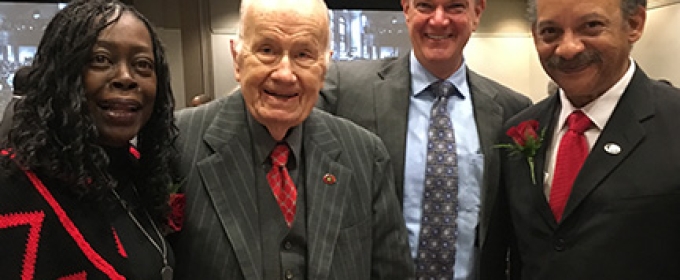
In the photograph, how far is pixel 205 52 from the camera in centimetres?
884

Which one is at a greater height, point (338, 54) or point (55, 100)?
point (55, 100)

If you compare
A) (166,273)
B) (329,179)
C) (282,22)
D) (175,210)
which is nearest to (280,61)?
(282,22)

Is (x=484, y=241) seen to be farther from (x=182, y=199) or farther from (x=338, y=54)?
(x=338, y=54)

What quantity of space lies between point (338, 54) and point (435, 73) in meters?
6.19

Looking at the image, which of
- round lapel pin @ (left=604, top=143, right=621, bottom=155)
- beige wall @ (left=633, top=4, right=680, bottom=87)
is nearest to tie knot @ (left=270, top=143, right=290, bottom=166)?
round lapel pin @ (left=604, top=143, right=621, bottom=155)

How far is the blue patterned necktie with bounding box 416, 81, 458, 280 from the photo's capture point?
233cm

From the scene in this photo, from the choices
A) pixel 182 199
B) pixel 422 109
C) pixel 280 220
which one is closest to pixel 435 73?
pixel 422 109

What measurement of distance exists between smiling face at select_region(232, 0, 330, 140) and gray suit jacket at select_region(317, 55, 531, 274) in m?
0.62

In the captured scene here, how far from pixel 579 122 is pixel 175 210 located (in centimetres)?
122

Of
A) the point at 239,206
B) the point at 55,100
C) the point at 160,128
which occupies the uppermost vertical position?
the point at 55,100

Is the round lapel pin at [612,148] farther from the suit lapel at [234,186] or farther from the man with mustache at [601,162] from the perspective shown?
the suit lapel at [234,186]

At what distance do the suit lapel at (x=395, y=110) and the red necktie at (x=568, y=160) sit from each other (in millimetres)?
592

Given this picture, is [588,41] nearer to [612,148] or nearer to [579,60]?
[579,60]

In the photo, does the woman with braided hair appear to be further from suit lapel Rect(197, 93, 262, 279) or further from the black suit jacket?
the black suit jacket
